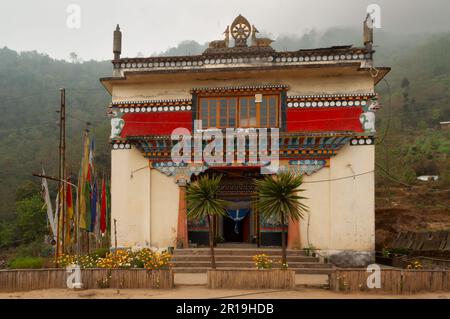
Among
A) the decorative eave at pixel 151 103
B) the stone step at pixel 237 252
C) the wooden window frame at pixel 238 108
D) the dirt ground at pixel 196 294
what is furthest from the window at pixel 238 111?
the dirt ground at pixel 196 294

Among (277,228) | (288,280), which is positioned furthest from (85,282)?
(277,228)

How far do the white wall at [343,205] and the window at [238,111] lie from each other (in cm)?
279

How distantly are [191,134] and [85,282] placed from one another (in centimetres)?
760

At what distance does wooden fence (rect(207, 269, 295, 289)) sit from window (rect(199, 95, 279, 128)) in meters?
7.13

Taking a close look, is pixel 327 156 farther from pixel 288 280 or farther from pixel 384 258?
pixel 288 280

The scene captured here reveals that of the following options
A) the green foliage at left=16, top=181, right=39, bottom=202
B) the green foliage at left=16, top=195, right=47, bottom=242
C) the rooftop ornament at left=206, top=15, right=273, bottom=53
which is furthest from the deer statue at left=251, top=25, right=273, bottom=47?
the green foliage at left=16, top=181, right=39, bottom=202

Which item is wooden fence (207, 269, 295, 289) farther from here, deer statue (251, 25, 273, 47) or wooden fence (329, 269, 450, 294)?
deer statue (251, 25, 273, 47)

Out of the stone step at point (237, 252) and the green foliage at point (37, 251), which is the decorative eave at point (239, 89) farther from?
the green foliage at point (37, 251)

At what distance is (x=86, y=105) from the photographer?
75.4 m

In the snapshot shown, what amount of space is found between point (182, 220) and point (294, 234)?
4.20 metres

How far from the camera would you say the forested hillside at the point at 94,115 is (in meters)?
50.1

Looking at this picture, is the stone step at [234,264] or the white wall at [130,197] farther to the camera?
the white wall at [130,197]

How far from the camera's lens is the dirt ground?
12.6m

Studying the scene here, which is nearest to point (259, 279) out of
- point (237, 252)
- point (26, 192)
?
point (237, 252)
